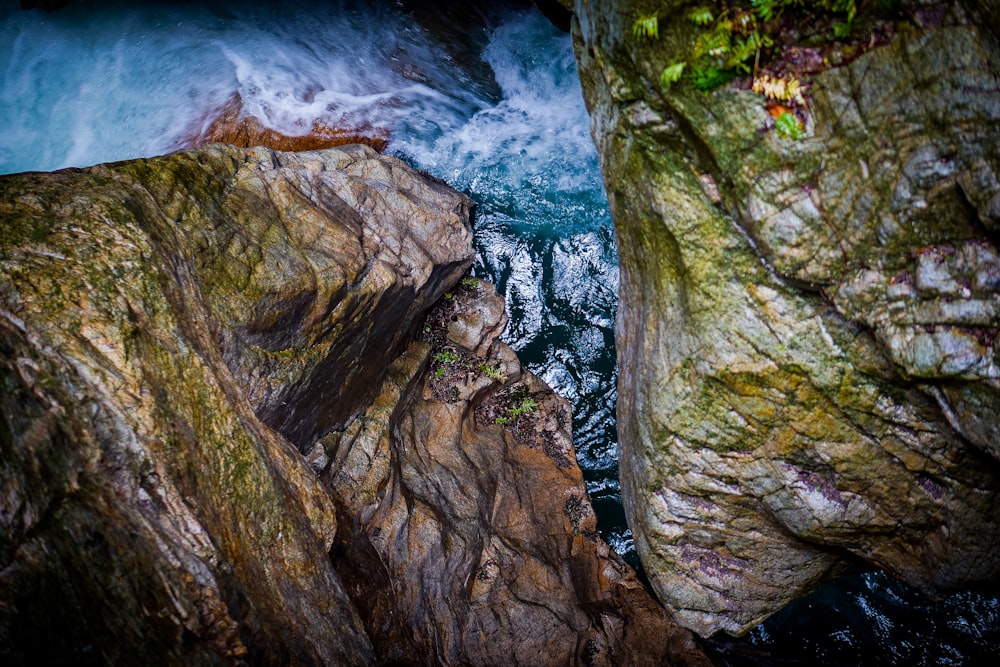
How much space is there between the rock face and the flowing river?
2.53 metres

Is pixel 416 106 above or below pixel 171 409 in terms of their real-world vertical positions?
above

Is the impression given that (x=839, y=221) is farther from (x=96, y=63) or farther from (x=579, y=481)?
(x=96, y=63)

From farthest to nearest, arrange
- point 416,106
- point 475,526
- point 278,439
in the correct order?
point 416,106, point 475,526, point 278,439

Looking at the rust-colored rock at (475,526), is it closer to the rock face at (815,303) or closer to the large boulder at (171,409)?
the large boulder at (171,409)

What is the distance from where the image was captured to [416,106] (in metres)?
9.01

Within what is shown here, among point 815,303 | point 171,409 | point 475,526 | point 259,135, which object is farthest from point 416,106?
point 815,303

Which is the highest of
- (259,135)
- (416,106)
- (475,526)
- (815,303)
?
(416,106)

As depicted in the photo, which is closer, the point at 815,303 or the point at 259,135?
the point at 815,303

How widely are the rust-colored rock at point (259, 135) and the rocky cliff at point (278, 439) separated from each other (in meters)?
0.92

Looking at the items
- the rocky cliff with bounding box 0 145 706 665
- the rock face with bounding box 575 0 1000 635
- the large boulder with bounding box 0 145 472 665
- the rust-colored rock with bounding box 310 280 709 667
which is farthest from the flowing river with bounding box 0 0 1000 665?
the large boulder with bounding box 0 145 472 665

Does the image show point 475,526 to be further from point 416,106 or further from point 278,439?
point 416,106

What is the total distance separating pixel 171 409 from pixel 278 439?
1267 millimetres

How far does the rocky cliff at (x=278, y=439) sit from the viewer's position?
9.91ft

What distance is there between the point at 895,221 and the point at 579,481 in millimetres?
5136
